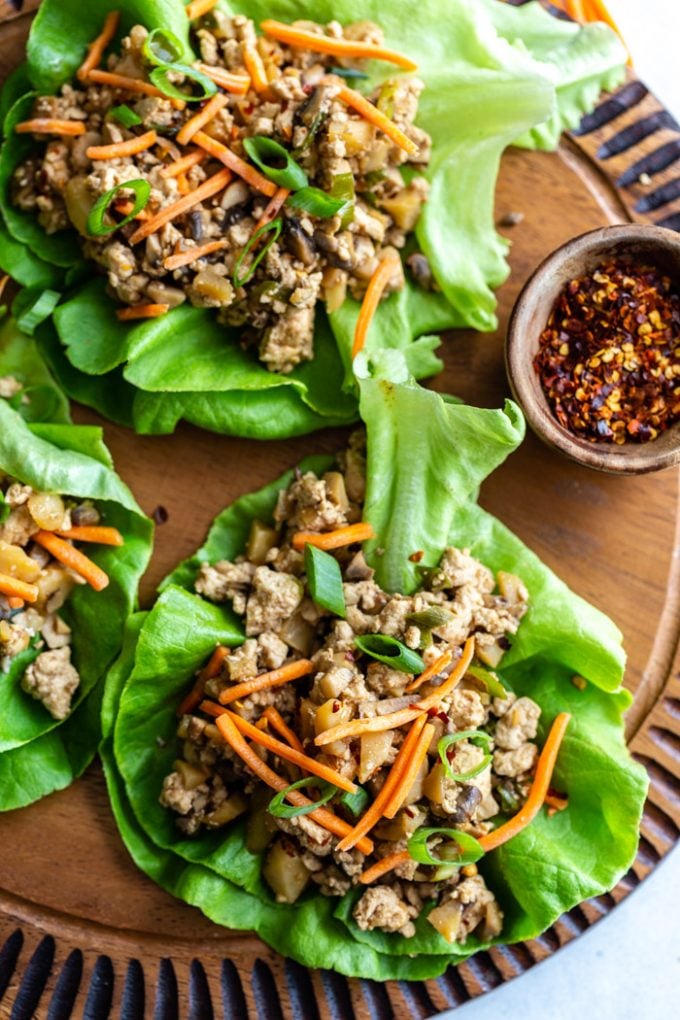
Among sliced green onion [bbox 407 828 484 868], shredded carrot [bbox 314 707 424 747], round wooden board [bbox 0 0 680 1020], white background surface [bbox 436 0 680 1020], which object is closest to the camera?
shredded carrot [bbox 314 707 424 747]

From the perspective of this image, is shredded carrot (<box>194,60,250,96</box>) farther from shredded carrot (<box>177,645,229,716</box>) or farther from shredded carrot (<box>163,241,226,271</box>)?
shredded carrot (<box>177,645,229,716</box>)

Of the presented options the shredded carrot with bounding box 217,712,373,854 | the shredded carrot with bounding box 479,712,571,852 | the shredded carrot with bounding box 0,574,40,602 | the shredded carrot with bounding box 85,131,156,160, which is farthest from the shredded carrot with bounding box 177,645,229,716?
the shredded carrot with bounding box 85,131,156,160

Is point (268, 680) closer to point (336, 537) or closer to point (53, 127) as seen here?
point (336, 537)

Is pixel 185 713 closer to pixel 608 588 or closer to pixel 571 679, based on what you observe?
pixel 571 679

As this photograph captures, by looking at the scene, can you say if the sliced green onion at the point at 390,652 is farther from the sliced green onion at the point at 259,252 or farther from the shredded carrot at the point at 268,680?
the sliced green onion at the point at 259,252

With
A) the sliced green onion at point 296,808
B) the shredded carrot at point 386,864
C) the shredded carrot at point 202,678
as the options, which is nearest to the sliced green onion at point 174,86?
the shredded carrot at point 202,678

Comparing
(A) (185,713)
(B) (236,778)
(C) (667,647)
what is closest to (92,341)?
(A) (185,713)
